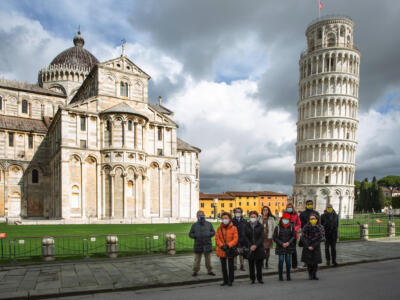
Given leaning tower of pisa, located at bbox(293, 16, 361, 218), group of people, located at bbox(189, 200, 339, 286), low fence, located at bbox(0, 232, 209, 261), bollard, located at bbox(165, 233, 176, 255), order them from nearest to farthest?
1. group of people, located at bbox(189, 200, 339, 286)
2. low fence, located at bbox(0, 232, 209, 261)
3. bollard, located at bbox(165, 233, 176, 255)
4. leaning tower of pisa, located at bbox(293, 16, 361, 218)

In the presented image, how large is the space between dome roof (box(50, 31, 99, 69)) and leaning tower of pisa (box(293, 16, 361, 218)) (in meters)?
44.7

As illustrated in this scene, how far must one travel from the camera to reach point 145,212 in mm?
33219

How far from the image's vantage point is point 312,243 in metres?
8.98

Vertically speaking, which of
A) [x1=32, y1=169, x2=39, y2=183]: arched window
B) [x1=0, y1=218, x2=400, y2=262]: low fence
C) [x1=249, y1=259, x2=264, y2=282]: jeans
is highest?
[x1=32, y1=169, x2=39, y2=183]: arched window

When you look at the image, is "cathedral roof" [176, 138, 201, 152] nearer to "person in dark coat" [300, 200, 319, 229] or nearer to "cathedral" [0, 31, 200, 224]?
"cathedral" [0, 31, 200, 224]

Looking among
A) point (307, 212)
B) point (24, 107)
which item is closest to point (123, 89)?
point (24, 107)

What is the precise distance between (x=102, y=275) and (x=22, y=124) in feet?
131

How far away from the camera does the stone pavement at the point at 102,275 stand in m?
7.95

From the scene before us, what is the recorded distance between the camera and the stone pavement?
26.1 feet

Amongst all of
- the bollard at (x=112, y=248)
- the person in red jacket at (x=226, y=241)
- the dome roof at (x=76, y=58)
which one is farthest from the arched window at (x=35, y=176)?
the person in red jacket at (x=226, y=241)

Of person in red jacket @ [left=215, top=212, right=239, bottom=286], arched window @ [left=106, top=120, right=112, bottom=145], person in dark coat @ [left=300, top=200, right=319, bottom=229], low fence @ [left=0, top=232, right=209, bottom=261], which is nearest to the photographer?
person in red jacket @ [left=215, top=212, right=239, bottom=286]

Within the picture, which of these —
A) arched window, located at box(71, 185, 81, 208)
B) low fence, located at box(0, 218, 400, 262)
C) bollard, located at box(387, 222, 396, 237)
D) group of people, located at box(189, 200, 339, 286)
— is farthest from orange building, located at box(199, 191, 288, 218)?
group of people, located at box(189, 200, 339, 286)

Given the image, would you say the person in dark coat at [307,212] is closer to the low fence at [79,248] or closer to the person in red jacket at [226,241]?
the person in red jacket at [226,241]

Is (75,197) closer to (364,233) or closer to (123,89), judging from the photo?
(123,89)
